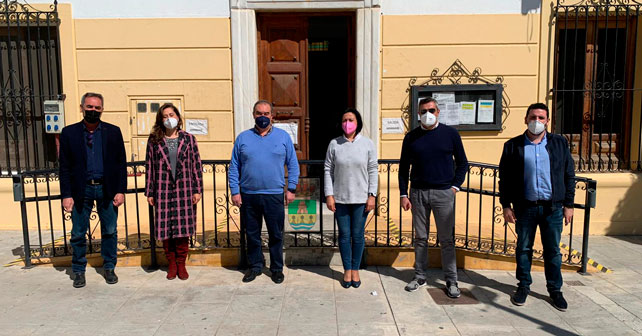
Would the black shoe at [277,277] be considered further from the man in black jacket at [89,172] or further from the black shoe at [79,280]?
the black shoe at [79,280]

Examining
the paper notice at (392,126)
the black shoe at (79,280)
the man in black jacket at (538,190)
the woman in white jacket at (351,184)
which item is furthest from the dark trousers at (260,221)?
the paper notice at (392,126)

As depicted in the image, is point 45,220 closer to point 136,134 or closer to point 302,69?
point 136,134

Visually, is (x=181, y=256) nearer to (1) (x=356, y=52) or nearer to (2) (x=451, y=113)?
(1) (x=356, y=52)

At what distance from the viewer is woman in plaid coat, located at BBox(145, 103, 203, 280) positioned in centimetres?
445

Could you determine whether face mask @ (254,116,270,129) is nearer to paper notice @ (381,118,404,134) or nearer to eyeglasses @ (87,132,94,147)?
eyeglasses @ (87,132,94,147)

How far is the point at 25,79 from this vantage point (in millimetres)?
6918

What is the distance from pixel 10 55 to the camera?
6742mm

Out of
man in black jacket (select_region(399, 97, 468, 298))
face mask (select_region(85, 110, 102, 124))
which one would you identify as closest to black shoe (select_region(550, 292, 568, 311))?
man in black jacket (select_region(399, 97, 468, 298))

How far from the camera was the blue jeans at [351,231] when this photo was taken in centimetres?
443

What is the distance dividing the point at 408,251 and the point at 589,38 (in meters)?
4.56

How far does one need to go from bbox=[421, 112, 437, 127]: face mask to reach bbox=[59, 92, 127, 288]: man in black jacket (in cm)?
296

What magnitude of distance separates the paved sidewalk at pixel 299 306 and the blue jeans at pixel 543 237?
0.24m

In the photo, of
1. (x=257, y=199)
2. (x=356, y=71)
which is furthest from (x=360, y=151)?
(x=356, y=71)

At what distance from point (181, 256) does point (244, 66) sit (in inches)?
121
